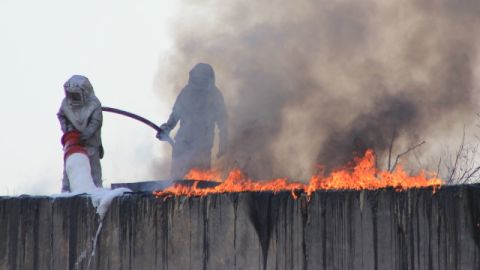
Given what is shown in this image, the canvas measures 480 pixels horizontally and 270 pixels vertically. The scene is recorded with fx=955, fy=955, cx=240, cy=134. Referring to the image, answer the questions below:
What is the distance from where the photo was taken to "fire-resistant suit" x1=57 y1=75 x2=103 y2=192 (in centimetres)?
1140

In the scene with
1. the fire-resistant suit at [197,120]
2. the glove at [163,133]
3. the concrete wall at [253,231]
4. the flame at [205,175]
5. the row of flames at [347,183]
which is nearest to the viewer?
the concrete wall at [253,231]

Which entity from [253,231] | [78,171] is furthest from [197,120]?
[253,231]

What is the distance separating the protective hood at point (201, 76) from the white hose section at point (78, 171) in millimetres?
3387

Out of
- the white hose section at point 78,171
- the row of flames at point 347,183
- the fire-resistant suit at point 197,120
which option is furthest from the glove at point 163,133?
the row of flames at point 347,183

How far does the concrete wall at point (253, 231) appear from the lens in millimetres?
6258

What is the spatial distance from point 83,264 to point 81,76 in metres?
3.94

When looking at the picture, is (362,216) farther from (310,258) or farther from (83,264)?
(83,264)

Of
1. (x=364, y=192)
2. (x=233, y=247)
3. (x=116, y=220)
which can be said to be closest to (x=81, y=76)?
(x=116, y=220)

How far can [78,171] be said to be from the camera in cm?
1080

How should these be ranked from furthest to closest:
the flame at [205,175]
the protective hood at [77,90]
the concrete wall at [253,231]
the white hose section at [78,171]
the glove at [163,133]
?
the glove at [163,133]
the flame at [205,175]
the protective hood at [77,90]
the white hose section at [78,171]
the concrete wall at [253,231]

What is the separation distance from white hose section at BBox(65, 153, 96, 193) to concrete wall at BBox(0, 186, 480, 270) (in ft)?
6.81

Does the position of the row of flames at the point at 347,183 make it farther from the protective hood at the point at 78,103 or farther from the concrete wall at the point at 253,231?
the protective hood at the point at 78,103

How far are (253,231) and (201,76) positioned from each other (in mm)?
7259

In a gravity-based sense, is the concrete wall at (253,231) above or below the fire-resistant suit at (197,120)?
below
